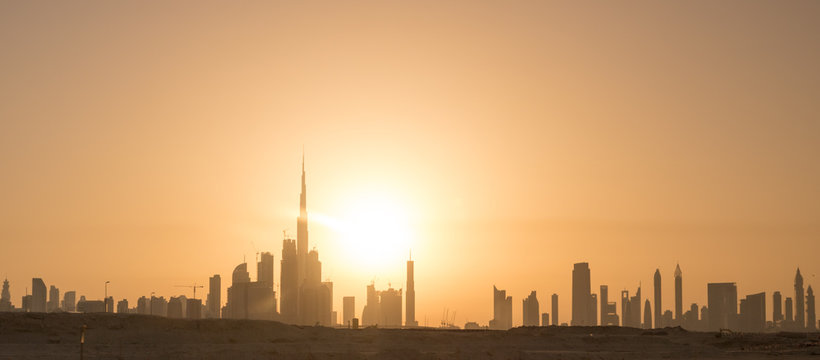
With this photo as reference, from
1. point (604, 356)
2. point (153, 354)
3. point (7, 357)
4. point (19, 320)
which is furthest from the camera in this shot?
point (19, 320)

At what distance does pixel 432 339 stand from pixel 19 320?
135 ft

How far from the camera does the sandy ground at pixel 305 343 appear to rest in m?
88.4

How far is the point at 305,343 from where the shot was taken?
101188mm

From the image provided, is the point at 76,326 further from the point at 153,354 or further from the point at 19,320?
the point at 153,354

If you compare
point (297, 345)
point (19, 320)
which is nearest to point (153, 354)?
point (297, 345)

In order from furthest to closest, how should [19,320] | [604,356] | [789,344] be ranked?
[789,344]
[19,320]
[604,356]

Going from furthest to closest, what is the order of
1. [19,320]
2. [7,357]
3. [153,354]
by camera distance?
1. [19,320]
2. [153,354]
3. [7,357]

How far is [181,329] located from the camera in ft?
354

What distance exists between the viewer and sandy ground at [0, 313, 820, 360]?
8838cm

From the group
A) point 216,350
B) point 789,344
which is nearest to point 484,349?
point 216,350

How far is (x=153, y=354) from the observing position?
284 ft

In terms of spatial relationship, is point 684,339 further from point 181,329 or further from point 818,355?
point 181,329

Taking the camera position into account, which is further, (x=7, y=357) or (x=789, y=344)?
(x=789, y=344)

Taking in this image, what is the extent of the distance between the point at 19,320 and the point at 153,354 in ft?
79.7
